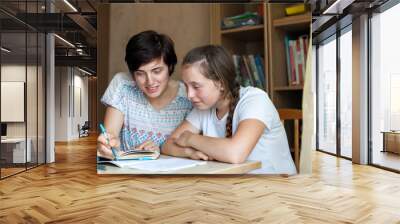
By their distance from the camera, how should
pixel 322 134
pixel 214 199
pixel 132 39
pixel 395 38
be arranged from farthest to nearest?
pixel 322 134 → pixel 395 38 → pixel 132 39 → pixel 214 199

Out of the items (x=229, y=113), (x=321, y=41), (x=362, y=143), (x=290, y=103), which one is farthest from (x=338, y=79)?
(x=229, y=113)

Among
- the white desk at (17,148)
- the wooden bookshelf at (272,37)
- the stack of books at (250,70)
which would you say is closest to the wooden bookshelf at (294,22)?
the wooden bookshelf at (272,37)

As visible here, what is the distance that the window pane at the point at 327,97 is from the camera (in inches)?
254

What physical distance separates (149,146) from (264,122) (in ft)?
2.76

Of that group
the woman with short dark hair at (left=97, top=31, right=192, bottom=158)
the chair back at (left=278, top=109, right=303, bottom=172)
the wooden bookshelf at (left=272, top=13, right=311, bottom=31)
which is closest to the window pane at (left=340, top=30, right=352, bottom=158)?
the wooden bookshelf at (left=272, top=13, right=311, bottom=31)

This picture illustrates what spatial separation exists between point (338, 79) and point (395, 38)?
1.67 m

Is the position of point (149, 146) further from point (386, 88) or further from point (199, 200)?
point (386, 88)

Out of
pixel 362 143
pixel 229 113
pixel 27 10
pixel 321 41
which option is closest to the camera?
pixel 229 113

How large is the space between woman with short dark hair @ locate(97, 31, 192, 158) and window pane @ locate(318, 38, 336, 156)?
13.3 ft

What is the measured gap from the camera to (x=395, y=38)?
4859 millimetres

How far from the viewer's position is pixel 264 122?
2.80 m

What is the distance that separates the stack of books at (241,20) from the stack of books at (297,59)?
0.28 metres

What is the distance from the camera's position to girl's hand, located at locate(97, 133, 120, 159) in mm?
2957

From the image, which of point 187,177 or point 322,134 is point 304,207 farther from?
point 322,134
